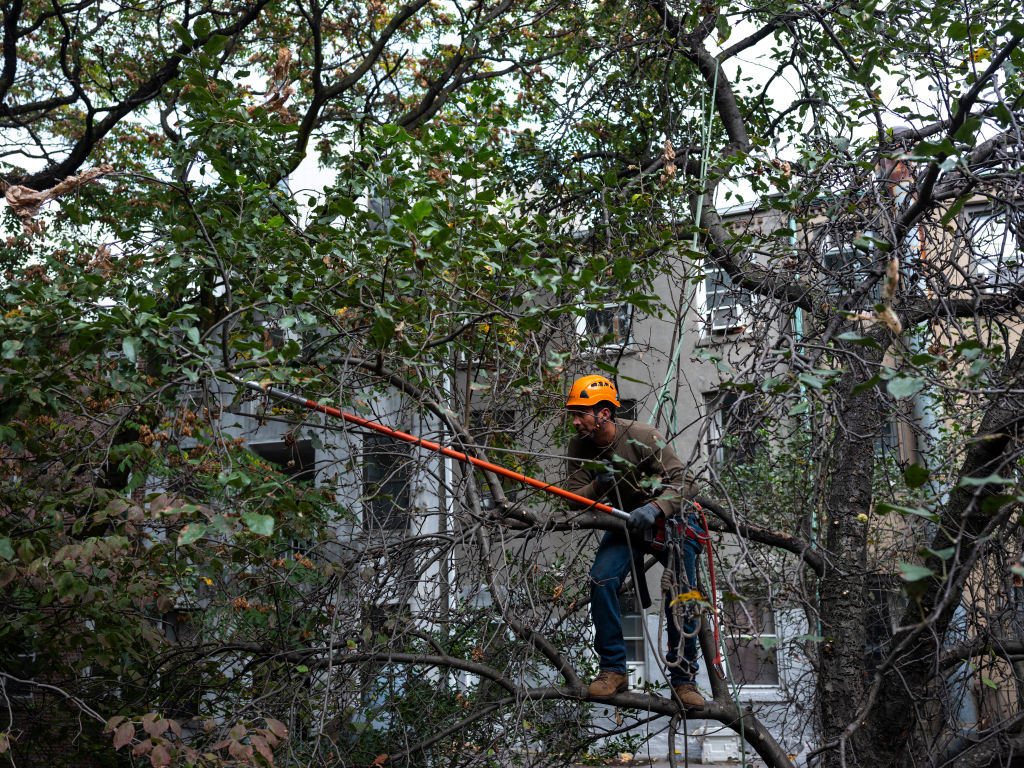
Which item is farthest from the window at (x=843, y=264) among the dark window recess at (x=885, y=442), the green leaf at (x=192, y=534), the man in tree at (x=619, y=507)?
the green leaf at (x=192, y=534)

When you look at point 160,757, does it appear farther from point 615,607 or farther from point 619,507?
point 619,507

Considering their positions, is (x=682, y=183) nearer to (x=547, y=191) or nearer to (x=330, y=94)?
(x=547, y=191)

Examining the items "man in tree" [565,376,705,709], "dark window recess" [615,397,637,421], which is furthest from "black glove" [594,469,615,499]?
"dark window recess" [615,397,637,421]

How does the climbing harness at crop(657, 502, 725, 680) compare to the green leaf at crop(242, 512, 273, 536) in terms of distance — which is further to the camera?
the climbing harness at crop(657, 502, 725, 680)

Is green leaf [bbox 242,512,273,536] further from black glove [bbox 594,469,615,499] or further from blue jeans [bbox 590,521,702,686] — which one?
blue jeans [bbox 590,521,702,686]

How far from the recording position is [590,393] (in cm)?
452

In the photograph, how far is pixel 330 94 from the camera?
27.8 feet

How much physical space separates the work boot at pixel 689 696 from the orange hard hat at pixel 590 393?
1415mm

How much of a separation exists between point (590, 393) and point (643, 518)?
2.48 ft

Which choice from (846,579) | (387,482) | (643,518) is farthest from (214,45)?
(846,579)

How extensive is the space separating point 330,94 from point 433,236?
5412mm

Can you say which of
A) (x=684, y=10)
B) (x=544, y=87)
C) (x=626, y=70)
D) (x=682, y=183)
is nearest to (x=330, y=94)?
(x=544, y=87)

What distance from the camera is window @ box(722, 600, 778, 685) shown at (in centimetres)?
284

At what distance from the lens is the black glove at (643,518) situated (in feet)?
13.3
